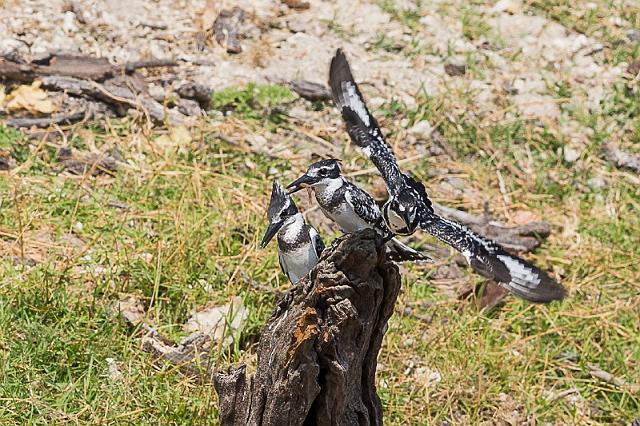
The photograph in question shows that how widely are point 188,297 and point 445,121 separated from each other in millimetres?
3117

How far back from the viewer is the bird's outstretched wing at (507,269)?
371 cm

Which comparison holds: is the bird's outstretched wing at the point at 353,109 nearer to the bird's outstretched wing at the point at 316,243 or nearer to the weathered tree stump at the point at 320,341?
→ the bird's outstretched wing at the point at 316,243

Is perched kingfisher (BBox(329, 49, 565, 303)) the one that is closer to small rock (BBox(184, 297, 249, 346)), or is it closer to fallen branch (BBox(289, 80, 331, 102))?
small rock (BBox(184, 297, 249, 346))

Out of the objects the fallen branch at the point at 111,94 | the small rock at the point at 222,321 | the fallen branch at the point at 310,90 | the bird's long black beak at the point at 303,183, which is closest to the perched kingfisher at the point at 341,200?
the bird's long black beak at the point at 303,183

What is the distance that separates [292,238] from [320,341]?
0.85 meters

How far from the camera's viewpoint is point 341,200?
4.26 m

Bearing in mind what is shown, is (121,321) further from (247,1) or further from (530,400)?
(247,1)

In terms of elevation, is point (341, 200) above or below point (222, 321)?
above

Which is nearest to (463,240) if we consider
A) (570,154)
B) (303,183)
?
(303,183)

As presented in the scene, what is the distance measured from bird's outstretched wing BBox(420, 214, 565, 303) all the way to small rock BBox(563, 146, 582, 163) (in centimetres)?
426

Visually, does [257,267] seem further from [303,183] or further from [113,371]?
[303,183]

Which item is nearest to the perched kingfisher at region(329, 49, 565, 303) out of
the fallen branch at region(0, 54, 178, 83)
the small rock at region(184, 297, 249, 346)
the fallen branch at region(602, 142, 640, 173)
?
the small rock at region(184, 297, 249, 346)

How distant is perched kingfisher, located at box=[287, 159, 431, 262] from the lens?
4.25m

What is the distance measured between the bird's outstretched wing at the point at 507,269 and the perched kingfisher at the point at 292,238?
86cm
